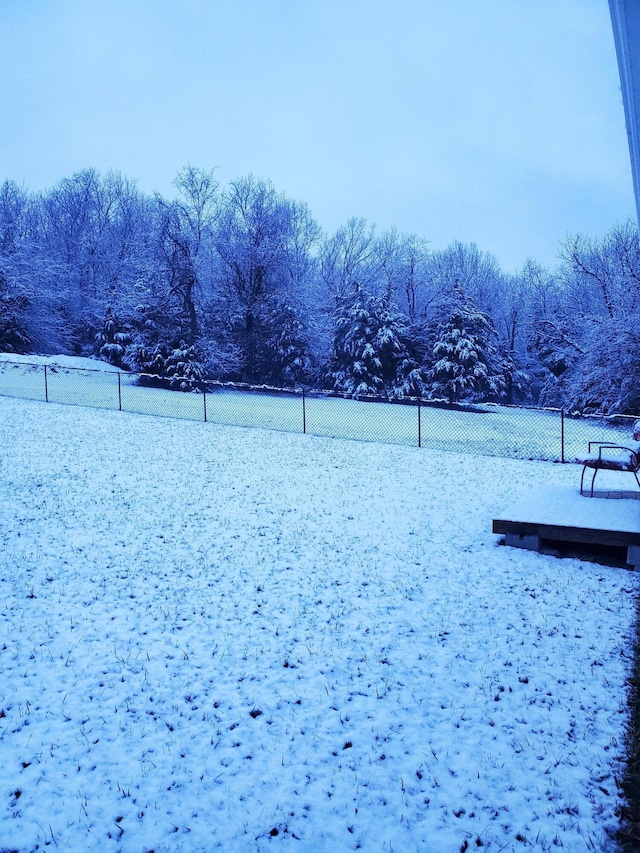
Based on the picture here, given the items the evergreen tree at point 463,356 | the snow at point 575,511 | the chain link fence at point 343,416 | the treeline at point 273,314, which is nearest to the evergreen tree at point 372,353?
the treeline at point 273,314

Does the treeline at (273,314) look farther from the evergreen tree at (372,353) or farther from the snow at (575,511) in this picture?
the snow at (575,511)

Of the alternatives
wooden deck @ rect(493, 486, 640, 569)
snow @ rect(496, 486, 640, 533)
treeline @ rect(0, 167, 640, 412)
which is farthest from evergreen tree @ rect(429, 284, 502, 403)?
wooden deck @ rect(493, 486, 640, 569)

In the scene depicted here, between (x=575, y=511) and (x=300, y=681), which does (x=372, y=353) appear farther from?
(x=300, y=681)

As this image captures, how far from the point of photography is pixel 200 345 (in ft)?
88.6

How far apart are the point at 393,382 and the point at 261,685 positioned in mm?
25599

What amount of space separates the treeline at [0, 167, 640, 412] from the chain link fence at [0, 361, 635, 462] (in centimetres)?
179

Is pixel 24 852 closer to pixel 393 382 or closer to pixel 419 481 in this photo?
pixel 419 481

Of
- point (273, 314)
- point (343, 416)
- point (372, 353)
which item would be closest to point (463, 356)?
point (372, 353)

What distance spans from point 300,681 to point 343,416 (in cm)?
1567

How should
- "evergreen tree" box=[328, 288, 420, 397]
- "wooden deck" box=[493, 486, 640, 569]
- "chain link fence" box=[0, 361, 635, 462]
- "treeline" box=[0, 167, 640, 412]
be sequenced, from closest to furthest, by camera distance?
1. "wooden deck" box=[493, 486, 640, 569]
2. "chain link fence" box=[0, 361, 635, 462]
3. "treeline" box=[0, 167, 640, 412]
4. "evergreen tree" box=[328, 288, 420, 397]

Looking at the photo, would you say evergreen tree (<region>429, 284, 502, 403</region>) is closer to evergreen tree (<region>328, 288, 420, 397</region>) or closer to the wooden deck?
evergreen tree (<region>328, 288, 420, 397</region>)

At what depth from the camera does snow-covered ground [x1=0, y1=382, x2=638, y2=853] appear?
2.52m

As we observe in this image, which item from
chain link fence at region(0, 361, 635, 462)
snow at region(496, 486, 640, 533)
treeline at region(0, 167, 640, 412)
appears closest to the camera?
snow at region(496, 486, 640, 533)

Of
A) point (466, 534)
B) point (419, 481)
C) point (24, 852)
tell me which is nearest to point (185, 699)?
point (24, 852)
